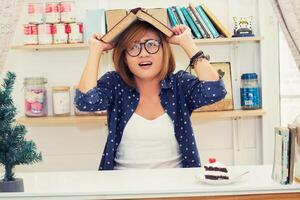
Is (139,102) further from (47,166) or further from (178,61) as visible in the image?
(47,166)

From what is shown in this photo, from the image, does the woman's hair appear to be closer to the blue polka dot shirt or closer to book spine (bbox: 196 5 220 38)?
the blue polka dot shirt

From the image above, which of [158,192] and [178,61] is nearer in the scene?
[158,192]

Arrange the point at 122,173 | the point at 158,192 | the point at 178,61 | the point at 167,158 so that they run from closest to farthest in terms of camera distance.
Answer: the point at 158,192, the point at 122,173, the point at 167,158, the point at 178,61

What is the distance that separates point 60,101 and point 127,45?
1.42 m

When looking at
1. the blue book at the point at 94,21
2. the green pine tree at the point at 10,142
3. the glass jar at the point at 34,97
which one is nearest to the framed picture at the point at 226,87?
the blue book at the point at 94,21

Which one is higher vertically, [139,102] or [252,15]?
[252,15]

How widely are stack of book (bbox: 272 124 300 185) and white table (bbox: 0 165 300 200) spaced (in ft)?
0.10

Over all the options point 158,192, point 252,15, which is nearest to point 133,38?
point 158,192

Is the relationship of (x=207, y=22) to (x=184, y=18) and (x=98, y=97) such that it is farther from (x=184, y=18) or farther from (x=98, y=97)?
(x=98, y=97)

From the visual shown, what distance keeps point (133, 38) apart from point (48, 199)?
0.72 meters

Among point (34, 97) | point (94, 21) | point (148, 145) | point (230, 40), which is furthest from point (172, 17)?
point (148, 145)

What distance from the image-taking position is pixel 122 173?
1.74m

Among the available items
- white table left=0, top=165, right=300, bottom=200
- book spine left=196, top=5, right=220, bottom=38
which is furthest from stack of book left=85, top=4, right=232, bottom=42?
white table left=0, top=165, right=300, bottom=200

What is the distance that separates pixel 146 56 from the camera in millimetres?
1921
